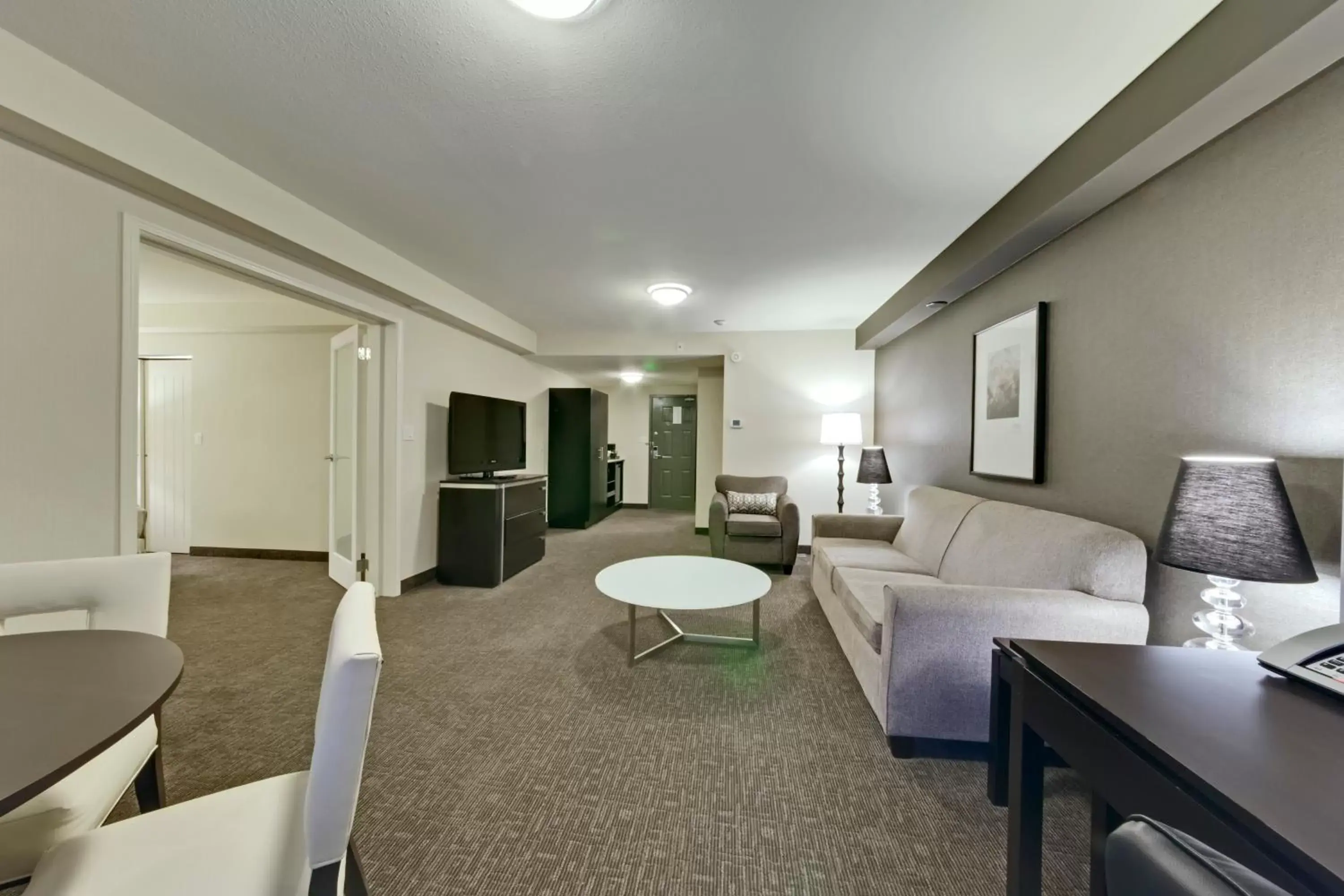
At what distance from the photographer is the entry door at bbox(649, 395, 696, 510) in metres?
7.98

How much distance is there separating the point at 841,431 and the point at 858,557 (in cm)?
181

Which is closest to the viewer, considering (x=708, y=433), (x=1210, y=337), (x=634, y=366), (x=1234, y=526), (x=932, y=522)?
(x=1234, y=526)

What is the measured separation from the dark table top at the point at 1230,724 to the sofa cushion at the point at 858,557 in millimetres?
1672

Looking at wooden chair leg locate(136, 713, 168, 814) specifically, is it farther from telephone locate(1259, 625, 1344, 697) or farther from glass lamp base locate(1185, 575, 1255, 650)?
glass lamp base locate(1185, 575, 1255, 650)

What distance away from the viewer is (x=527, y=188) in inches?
86.7

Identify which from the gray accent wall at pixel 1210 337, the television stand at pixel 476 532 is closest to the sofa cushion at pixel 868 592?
the gray accent wall at pixel 1210 337

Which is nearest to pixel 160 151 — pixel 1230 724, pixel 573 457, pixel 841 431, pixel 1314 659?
pixel 1230 724

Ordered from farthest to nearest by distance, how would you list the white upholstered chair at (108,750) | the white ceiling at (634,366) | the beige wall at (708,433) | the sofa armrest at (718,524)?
1. the beige wall at (708,433)
2. the white ceiling at (634,366)
3. the sofa armrest at (718,524)
4. the white upholstered chair at (108,750)

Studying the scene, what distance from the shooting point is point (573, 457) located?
6.37m

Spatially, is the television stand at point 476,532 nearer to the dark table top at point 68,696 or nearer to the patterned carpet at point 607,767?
the patterned carpet at point 607,767

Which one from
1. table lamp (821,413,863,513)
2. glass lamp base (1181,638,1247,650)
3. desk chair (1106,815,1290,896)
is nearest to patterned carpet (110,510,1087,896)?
glass lamp base (1181,638,1247,650)

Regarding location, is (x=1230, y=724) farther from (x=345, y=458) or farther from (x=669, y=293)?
(x=345, y=458)

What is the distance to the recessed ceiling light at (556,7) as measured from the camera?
1.22m

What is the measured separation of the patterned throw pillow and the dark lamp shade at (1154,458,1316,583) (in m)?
3.30
